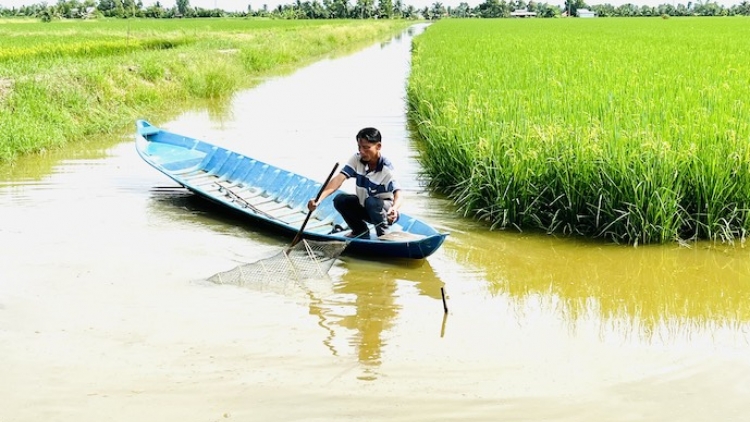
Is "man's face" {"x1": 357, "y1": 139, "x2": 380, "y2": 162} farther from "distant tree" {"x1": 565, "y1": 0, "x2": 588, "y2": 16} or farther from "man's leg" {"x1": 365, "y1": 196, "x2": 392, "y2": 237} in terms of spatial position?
"distant tree" {"x1": 565, "y1": 0, "x2": 588, "y2": 16}

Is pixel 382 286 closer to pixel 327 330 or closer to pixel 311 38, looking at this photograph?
pixel 327 330

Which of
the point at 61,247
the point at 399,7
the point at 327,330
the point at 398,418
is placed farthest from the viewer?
the point at 399,7

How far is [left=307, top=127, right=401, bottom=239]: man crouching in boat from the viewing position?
18.2 ft

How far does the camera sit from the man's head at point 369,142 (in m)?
5.32

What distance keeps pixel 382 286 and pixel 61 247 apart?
8.22ft

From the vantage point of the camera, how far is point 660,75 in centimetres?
1065

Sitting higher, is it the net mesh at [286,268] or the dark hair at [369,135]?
the dark hair at [369,135]

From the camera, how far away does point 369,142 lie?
534 cm

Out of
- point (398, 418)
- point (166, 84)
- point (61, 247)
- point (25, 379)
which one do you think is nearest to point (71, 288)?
point (61, 247)

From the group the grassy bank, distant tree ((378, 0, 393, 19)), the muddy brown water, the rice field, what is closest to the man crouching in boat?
the muddy brown water

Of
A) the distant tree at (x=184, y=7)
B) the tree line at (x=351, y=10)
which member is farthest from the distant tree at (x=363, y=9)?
the distant tree at (x=184, y=7)

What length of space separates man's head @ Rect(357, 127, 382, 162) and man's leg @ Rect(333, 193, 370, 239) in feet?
1.25

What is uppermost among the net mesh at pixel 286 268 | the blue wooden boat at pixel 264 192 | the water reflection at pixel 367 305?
the blue wooden boat at pixel 264 192

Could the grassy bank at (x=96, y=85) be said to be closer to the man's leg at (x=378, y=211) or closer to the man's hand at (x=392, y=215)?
the man's leg at (x=378, y=211)
